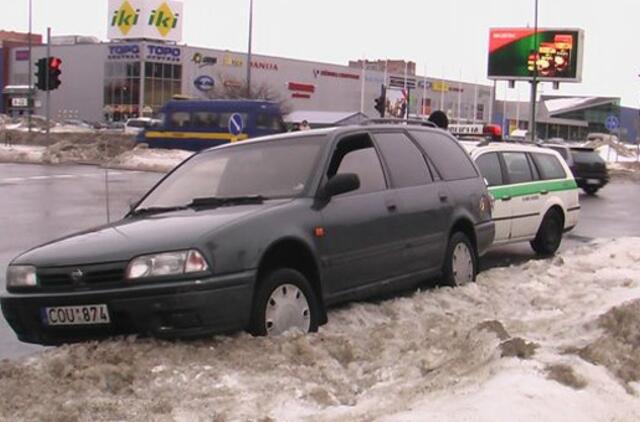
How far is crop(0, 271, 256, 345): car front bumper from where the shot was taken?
5.31 meters

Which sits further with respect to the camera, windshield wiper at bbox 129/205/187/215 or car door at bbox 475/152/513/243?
car door at bbox 475/152/513/243

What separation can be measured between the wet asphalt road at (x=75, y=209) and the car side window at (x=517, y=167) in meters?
1.05

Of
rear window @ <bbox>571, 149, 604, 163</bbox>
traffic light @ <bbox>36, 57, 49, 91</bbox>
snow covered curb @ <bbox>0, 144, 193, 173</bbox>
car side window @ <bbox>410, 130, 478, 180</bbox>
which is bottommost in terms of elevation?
snow covered curb @ <bbox>0, 144, 193, 173</bbox>

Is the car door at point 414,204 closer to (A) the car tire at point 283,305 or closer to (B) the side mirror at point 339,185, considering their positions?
(B) the side mirror at point 339,185

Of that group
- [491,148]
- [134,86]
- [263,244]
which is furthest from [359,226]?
[134,86]

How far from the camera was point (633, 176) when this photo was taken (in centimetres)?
3931

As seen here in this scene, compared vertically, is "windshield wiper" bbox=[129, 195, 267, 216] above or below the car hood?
above

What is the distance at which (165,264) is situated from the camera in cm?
539

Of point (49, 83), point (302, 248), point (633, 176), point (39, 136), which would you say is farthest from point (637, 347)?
point (39, 136)

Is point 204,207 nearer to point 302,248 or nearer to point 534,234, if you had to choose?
point 302,248

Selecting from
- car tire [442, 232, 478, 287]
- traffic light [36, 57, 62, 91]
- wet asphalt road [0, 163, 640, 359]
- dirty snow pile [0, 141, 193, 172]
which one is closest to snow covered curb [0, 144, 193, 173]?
dirty snow pile [0, 141, 193, 172]

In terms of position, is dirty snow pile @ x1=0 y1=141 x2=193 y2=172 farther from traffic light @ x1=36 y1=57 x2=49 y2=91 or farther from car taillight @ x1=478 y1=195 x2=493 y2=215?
car taillight @ x1=478 y1=195 x2=493 y2=215

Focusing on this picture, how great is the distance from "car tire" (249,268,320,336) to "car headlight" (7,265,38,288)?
55.9 inches

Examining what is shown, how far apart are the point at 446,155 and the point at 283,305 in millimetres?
3211
